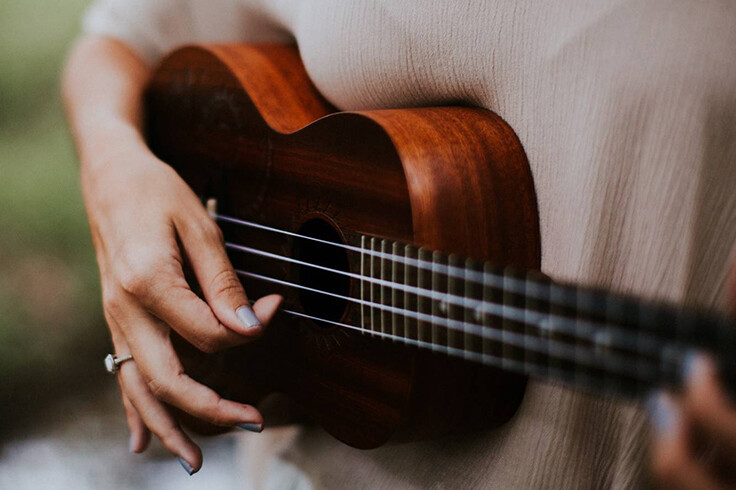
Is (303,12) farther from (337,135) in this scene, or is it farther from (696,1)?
(696,1)

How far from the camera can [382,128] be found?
554 millimetres

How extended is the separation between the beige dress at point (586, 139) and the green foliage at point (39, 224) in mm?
1612

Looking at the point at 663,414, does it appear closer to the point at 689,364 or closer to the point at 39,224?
the point at 689,364

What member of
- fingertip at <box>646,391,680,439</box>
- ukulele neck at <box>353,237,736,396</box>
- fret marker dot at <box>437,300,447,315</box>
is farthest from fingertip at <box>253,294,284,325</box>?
fingertip at <box>646,391,680,439</box>

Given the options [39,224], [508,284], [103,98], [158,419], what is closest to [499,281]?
[508,284]

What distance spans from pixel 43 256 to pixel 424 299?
184 cm

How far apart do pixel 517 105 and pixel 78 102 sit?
0.69 m

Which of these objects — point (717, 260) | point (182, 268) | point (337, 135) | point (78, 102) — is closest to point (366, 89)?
point (337, 135)

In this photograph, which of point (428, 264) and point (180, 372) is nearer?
point (428, 264)


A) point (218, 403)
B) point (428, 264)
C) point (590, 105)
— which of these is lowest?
point (218, 403)

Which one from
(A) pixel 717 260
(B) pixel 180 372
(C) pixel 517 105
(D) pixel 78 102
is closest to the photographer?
(A) pixel 717 260

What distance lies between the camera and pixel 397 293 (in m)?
0.53

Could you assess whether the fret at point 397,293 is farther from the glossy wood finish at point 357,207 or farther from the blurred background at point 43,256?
the blurred background at point 43,256

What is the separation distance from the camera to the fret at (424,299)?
19.6 inches
